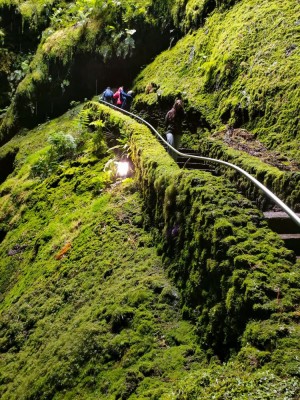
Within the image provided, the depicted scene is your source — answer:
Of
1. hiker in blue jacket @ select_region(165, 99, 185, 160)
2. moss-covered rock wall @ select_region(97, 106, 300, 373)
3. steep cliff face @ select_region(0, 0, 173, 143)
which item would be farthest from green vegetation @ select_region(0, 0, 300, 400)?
hiker in blue jacket @ select_region(165, 99, 185, 160)

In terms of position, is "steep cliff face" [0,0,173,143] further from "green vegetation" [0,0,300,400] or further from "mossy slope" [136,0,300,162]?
"mossy slope" [136,0,300,162]

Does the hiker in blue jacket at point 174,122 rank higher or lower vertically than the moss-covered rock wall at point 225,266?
higher

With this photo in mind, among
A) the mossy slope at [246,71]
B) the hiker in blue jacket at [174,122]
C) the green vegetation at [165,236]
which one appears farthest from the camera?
the hiker in blue jacket at [174,122]

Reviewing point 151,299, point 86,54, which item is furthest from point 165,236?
point 86,54

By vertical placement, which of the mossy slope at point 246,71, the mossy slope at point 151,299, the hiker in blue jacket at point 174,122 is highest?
the mossy slope at point 246,71

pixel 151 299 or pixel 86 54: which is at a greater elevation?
pixel 86 54

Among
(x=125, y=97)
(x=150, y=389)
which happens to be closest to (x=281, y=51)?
(x=125, y=97)

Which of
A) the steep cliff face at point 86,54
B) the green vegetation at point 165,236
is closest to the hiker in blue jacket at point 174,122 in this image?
the green vegetation at point 165,236

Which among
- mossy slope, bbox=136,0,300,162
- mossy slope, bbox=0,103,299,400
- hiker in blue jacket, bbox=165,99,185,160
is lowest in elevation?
mossy slope, bbox=0,103,299,400

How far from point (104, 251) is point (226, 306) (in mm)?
3442

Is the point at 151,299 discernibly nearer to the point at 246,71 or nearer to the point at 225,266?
the point at 225,266

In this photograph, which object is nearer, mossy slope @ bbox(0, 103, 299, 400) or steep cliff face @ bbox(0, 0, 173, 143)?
mossy slope @ bbox(0, 103, 299, 400)

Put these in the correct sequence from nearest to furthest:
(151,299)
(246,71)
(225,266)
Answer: (225,266)
(151,299)
(246,71)

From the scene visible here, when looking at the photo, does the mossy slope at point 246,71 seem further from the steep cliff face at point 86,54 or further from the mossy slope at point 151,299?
the steep cliff face at point 86,54
